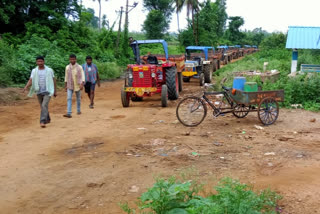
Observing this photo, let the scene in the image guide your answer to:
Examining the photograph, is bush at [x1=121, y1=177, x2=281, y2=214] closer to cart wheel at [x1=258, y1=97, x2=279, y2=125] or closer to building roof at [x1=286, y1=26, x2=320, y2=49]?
cart wheel at [x1=258, y1=97, x2=279, y2=125]

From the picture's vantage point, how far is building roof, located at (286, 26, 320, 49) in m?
13.5

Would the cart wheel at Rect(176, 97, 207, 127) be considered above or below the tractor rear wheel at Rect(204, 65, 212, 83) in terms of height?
below

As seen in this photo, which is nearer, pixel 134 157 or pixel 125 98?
pixel 134 157

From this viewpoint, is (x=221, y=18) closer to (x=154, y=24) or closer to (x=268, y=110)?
(x=154, y=24)

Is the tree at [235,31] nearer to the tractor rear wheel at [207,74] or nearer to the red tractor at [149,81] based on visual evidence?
the tractor rear wheel at [207,74]

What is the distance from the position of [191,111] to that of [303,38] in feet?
30.5

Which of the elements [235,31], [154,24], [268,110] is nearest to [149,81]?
[268,110]

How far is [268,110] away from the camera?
7363 mm

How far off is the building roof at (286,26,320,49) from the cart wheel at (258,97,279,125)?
23.0 feet

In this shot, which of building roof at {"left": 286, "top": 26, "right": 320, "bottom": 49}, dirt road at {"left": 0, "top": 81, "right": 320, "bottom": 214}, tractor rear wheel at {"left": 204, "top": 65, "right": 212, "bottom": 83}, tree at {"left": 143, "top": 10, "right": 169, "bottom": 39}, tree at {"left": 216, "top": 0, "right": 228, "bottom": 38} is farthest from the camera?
tree at {"left": 216, "top": 0, "right": 228, "bottom": 38}

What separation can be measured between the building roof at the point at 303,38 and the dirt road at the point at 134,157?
6.17 meters

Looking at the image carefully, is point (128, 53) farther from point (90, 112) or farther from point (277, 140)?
point (277, 140)

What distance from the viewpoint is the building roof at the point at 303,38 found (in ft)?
44.4

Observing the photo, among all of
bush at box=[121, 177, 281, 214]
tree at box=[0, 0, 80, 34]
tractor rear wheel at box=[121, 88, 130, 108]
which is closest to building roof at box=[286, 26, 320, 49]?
tractor rear wheel at box=[121, 88, 130, 108]
